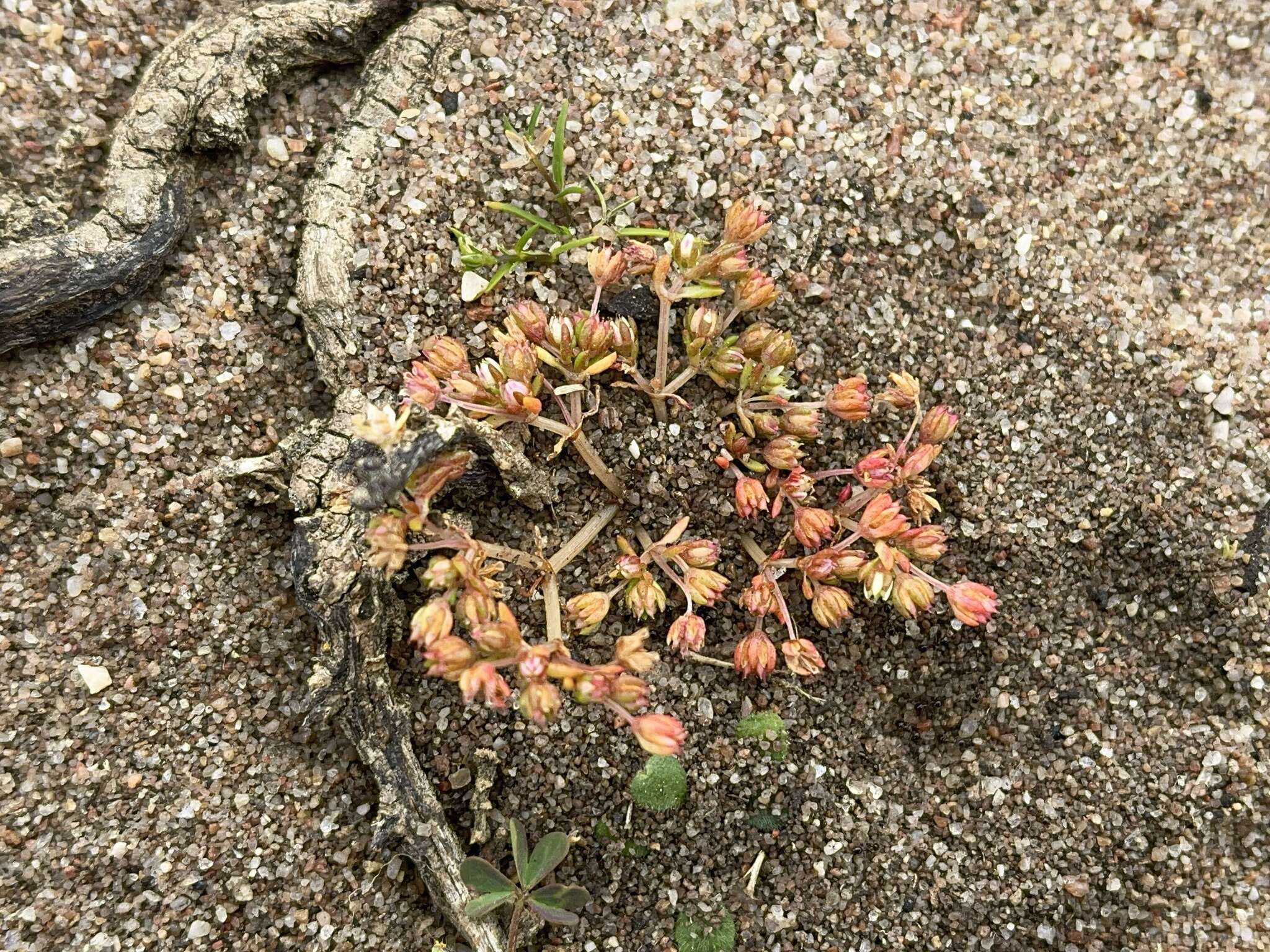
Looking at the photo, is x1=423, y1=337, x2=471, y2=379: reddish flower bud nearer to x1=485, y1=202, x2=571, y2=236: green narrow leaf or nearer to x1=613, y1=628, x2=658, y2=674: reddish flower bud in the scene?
x1=485, y1=202, x2=571, y2=236: green narrow leaf

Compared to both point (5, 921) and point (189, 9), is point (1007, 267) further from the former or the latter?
point (5, 921)

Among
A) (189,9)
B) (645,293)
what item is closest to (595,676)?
(645,293)

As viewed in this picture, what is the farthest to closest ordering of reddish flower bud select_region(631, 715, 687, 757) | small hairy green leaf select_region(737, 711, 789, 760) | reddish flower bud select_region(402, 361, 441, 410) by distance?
small hairy green leaf select_region(737, 711, 789, 760), reddish flower bud select_region(402, 361, 441, 410), reddish flower bud select_region(631, 715, 687, 757)

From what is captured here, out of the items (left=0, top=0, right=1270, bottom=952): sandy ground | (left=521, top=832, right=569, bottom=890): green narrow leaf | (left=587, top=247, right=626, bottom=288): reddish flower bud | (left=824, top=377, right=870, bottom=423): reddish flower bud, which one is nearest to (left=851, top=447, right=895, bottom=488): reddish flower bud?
(left=824, top=377, right=870, bottom=423): reddish flower bud

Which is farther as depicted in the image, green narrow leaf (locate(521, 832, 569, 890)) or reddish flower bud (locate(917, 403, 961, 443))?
reddish flower bud (locate(917, 403, 961, 443))

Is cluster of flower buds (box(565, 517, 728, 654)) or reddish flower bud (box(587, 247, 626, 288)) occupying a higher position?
reddish flower bud (box(587, 247, 626, 288))

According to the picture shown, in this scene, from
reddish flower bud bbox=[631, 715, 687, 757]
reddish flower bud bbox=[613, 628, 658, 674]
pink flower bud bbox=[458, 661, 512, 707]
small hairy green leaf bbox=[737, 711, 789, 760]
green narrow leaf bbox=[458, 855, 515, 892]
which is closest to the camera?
pink flower bud bbox=[458, 661, 512, 707]
